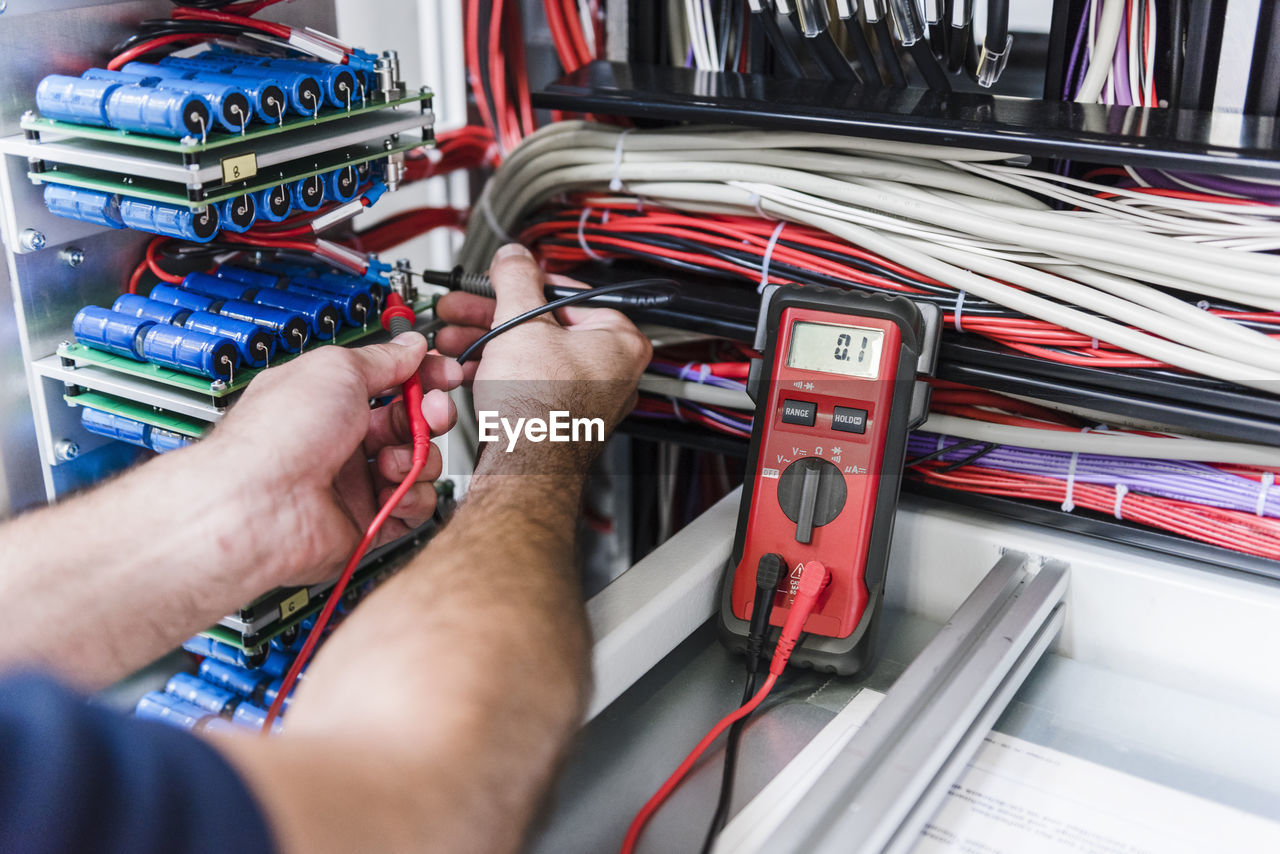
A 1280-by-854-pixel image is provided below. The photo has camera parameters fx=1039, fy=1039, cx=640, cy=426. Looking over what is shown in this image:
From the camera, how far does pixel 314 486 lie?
2.78 feet

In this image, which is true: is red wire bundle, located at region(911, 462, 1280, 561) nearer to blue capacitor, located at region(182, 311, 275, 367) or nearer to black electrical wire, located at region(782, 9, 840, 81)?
black electrical wire, located at region(782, 9, 840, 81)

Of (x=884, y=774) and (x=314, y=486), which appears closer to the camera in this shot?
(x=884, y=774)

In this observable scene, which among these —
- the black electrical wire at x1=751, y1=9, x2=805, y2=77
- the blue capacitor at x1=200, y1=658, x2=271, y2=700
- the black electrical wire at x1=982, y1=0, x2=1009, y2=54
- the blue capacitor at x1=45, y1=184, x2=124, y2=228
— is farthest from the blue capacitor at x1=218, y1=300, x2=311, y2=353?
the black electrical wire at x1=982, y1=0, x2=1009, y2=54

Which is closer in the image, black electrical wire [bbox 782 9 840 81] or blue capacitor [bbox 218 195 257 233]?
blue capacitor [bbox 218 195 257 233]

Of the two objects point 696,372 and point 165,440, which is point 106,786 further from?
point 696,372

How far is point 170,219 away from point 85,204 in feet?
0.29

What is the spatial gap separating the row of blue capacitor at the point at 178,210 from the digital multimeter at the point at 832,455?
447 mm

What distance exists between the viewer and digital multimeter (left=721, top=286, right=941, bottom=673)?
2.91 ft

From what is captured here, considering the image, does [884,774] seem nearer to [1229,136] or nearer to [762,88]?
[1229,136]

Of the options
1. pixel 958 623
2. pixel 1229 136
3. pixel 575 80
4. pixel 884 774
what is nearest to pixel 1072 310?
pixel 1229 136

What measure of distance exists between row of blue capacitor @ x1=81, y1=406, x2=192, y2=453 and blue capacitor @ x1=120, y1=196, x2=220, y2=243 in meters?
0.19

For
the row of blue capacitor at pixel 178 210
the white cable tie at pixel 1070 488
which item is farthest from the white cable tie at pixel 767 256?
the row of blue capacitor at pixel 178 210

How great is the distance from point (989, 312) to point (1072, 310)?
0.07 m

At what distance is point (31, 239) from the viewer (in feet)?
2.97
